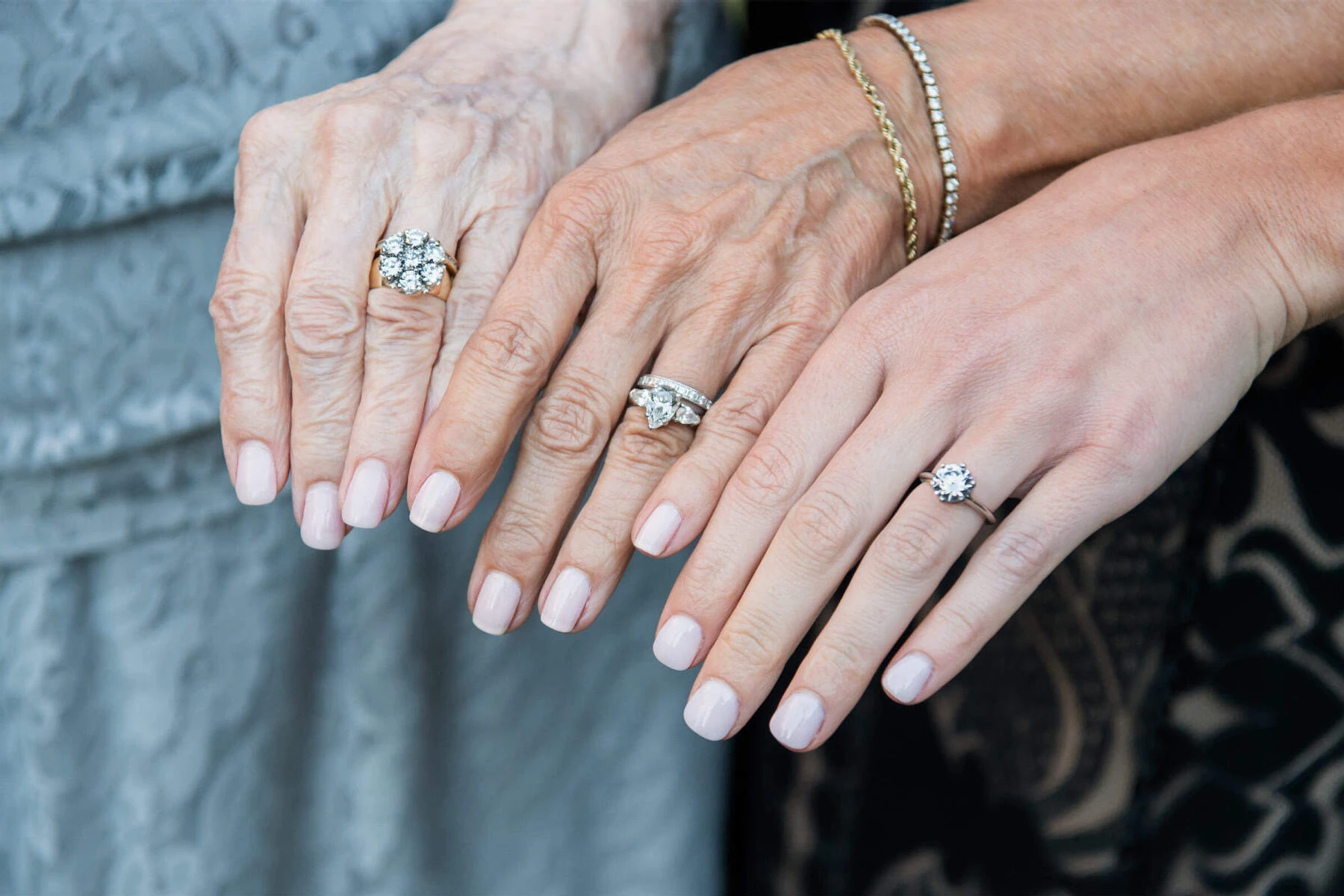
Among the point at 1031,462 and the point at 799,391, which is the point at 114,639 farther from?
the point at 1031,462

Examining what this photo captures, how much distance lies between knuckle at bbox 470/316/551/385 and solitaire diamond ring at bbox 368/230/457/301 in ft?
0.15

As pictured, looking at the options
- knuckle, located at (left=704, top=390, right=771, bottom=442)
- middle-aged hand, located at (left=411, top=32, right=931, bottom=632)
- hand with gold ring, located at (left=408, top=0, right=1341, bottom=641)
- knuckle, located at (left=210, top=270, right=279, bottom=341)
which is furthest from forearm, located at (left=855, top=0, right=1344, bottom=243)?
knuckle, located at (left=210, top=270, right=279, bottom=341)

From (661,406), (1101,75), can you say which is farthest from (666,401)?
(1101,75)

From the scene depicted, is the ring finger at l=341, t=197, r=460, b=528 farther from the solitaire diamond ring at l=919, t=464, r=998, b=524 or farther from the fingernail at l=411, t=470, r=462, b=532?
the solitaire diamond ring at l=919, t=464, r=998, b=524

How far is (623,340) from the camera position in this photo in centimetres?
67

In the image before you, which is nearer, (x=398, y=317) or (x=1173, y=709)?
(x=398, y=317)

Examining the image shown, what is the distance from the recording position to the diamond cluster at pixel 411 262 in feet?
2.16

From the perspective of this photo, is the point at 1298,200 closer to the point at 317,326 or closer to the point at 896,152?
the point at 896,152

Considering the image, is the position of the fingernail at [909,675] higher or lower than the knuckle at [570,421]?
lower

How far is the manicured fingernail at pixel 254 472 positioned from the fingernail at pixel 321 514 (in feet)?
0.08

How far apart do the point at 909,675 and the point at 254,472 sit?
1.46ft

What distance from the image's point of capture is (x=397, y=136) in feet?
2.29

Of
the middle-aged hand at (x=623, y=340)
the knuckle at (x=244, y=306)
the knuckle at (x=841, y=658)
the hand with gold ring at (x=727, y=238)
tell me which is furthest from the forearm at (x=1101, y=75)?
the knuckle at (x=244, y=306)

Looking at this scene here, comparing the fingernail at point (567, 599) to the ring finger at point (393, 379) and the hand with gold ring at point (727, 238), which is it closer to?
the hand with gold ring at point (727, 238)
